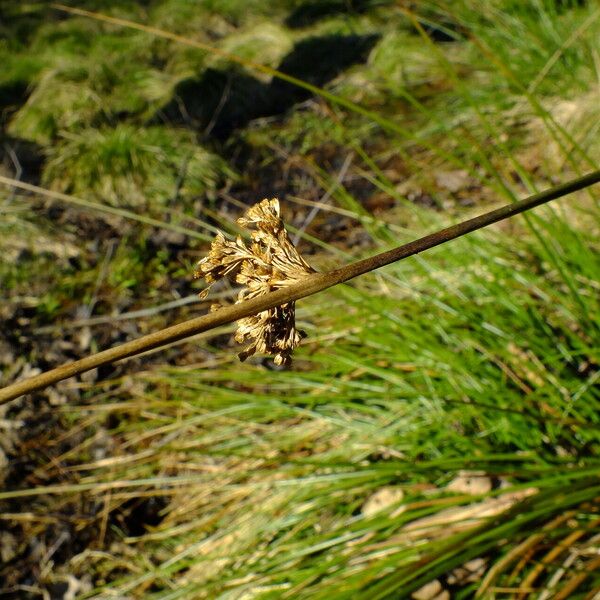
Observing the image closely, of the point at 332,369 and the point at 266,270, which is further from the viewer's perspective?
the point at 332,369

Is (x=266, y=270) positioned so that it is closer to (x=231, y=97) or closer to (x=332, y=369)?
(x=332, y=369)

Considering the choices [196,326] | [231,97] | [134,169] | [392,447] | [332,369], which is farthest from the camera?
[231,97]

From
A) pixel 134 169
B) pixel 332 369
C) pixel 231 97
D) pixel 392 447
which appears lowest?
pixel 392 447

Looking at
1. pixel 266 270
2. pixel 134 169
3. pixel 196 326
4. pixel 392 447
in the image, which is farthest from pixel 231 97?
pixel 196 326

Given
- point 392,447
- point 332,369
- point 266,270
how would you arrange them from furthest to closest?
point 332,369, point 392,447, point 266,270

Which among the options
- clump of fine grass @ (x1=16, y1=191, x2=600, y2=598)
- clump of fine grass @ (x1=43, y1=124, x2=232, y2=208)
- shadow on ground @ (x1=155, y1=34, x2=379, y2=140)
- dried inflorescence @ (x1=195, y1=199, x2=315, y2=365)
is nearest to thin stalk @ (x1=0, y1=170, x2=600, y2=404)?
dried inflorescence @ (x1=195, y1=199, x2=315, y2=365)

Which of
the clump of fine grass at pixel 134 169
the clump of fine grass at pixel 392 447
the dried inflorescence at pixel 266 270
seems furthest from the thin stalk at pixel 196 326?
the clump of fine grass at pixel 134 169

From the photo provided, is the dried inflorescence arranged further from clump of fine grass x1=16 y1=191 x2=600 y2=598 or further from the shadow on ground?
the shadow on ground

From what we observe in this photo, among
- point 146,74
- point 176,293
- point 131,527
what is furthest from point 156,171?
point 131,527
